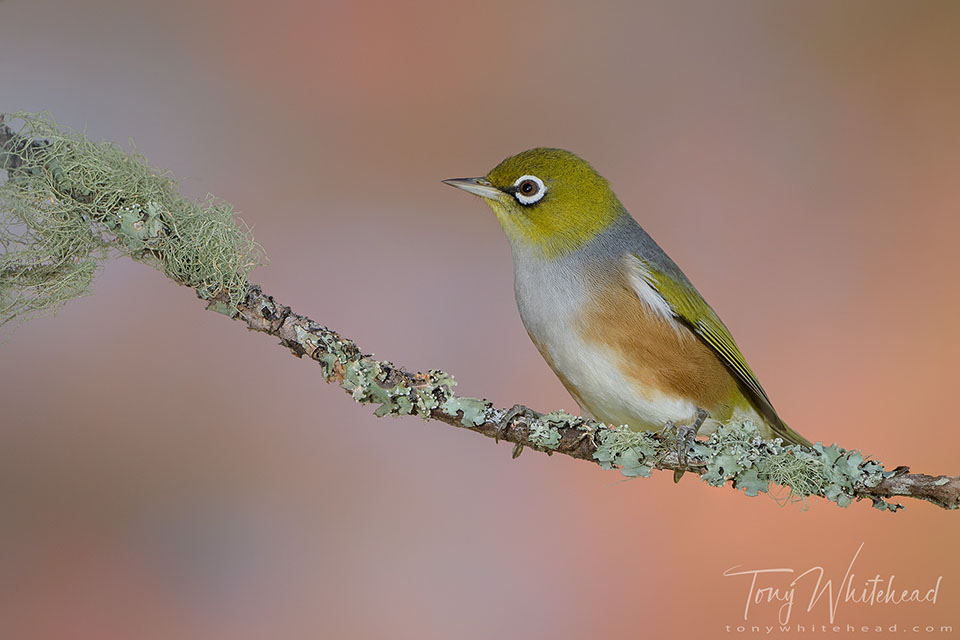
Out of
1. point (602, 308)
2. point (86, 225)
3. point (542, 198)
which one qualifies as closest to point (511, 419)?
point (602, 308)

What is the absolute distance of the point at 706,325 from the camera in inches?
63.9

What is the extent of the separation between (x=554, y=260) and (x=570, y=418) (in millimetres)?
348

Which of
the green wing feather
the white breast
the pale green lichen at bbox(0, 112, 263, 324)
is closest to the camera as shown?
the pale green lichen at bbox(0, 112, 263, 324)

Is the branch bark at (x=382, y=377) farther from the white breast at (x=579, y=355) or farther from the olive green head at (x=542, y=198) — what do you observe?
the olive green head at (x=542, y=198)

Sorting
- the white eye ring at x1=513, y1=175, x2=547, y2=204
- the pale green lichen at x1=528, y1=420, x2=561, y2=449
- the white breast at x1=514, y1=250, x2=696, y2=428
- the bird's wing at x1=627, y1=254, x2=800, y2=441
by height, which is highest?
the white eye ring at x1=513, y1=175, x2=547, y2=204

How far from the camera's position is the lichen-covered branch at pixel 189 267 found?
3.96 feet

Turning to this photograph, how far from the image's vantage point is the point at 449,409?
125 centimetres

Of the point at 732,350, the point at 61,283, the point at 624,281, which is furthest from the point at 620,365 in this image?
the point at 61,283

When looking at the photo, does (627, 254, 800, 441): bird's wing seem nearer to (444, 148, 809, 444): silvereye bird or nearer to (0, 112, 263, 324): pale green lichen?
(444, 148, 809, 444): silvereye bird

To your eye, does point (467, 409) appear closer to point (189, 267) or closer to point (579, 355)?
point (579, 355)

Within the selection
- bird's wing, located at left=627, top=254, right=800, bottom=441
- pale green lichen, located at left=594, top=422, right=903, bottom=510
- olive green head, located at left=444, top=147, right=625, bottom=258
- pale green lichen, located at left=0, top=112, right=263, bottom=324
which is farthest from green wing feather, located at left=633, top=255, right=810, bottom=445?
pale green lichen, located at left=0, top=112, right=263, bottom=324

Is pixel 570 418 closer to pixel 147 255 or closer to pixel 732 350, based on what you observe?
pixel 732 350

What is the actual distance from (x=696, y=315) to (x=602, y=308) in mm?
247

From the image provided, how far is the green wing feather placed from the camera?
61.8 inches
